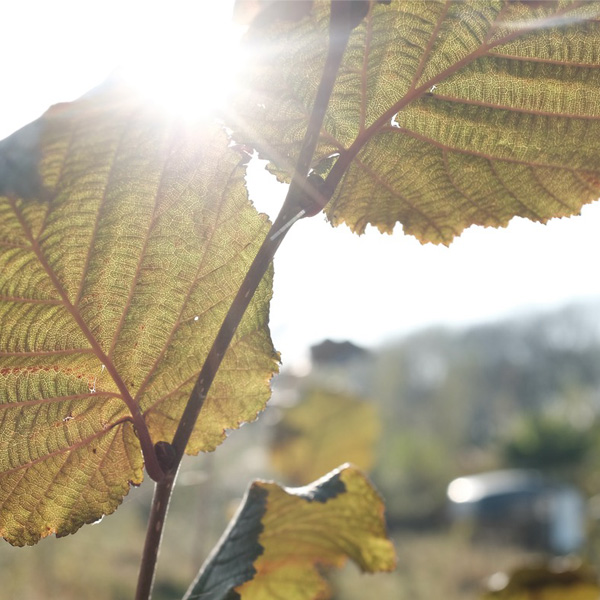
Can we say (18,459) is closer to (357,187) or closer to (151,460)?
(151,460)

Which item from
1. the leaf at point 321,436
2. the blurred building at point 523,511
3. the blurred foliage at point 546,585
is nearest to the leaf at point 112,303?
the blurred foliage at point 546,585

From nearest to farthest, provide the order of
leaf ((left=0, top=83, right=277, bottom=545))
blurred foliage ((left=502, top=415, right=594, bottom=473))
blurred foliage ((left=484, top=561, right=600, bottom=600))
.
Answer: leaf ((left=0, top=83, right=277, bottom=545)) → blurred foliage ((left=484, top=561, right=600, bottom=600)) → blurred foliage ((left=502, top=415, right=594, bottom=473))

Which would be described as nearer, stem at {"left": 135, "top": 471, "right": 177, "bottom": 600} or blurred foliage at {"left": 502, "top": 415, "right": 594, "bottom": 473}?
stem at {"left": 135, "top": 471, "right": 177, "bottom": 600}

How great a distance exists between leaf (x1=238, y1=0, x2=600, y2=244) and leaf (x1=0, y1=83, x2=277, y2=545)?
10cm

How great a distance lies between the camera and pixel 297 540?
2.57 feet

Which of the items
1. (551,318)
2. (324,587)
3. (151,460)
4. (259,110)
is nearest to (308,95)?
(259,110)

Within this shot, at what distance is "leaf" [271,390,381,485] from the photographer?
304 centimetres

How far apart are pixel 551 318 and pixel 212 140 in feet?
130

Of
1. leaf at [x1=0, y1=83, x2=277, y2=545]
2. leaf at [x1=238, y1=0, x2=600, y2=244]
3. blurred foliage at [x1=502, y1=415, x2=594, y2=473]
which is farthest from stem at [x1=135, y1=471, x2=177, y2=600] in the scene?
blurred foliage at [x1=502, y1=415, x2=594, y2=473]

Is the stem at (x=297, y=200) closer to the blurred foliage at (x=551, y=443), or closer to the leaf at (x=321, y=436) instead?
the leaf at (x=321, y=436)

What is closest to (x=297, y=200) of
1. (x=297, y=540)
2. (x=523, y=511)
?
(x=297, y=540)

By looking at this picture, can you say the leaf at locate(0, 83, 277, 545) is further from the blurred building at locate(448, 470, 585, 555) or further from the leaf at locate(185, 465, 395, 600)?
the blurred building at locate(448, 470, 585, 555)

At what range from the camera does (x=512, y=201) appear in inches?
24.2

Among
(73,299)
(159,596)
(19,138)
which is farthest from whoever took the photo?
(159,596)
